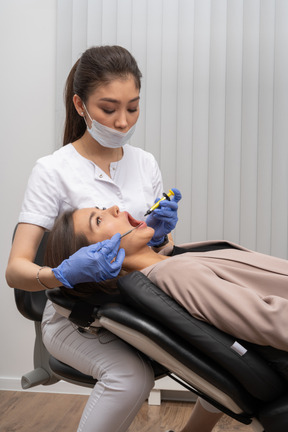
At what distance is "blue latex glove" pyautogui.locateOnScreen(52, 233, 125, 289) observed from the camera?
122 centimetres

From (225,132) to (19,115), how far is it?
103 centimetres

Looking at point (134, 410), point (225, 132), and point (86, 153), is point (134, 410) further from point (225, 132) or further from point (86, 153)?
point (225, 132)

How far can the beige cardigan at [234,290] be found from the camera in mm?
1099

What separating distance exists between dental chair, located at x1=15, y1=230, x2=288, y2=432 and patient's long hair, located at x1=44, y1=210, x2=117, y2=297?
0.16 meters

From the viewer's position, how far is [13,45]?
2.57 meters

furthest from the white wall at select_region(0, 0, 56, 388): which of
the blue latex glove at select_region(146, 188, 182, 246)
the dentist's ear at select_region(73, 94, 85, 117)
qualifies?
the blue latex glove at select_region(146, 188, 182, 246)

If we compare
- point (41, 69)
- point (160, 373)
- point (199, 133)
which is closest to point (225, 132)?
point (199, 133)

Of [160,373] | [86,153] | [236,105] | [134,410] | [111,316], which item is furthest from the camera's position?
[236,105]

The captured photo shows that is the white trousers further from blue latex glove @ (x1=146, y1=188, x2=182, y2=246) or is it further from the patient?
blue latex glove @ (x1=146, y1=188, x2=182, y2=246)

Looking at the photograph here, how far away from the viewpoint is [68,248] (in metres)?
1.44

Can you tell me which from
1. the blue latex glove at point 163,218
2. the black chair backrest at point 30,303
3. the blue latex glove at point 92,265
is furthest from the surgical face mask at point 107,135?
the black chair backrest at point 30,303

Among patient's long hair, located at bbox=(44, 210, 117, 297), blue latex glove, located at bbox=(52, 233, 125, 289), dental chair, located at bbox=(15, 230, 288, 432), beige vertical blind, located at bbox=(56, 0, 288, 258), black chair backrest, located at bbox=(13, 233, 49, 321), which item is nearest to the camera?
dental chair, located at bbox=(15, 230, 288, 432)

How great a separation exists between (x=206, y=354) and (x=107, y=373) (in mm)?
340

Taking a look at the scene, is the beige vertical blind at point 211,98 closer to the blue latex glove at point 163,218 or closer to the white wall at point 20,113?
the white wall at point 20,113
